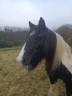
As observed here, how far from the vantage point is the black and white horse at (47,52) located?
2619 millimetres

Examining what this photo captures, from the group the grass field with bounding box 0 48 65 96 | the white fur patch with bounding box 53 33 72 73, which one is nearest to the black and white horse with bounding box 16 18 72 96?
the white fur patch with bounding box 53 33 72 73

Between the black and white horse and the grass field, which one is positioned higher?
the black and white horse

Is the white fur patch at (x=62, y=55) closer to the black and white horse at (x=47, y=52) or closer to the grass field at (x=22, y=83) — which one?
the black and white horse at (x=47, y=52)

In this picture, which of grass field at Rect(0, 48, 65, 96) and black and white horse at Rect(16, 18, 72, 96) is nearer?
black and white horse at Rect(16, 18, 72, 96)

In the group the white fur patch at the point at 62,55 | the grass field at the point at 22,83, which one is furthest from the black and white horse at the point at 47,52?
the grass field at the point at 22,83

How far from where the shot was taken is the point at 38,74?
4.71 m

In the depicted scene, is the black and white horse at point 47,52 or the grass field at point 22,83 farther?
the grass field at point 22,83

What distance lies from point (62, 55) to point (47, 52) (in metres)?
0.17

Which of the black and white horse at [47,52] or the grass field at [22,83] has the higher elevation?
the black and white horse at [47,52]

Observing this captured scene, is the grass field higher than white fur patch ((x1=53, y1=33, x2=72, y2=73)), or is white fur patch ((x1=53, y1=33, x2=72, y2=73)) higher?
white fur patch ((x1=53, y1=33, x2=72, y2=73))

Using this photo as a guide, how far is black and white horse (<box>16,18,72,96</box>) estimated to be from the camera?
2619 millimetres

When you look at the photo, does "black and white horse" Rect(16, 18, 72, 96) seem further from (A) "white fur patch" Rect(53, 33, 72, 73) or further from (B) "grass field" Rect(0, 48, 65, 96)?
(B) "grass field" Rect(0, 48, 65, 96)

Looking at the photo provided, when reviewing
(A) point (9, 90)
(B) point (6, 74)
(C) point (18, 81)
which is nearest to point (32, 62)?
(A) point (9, 90)

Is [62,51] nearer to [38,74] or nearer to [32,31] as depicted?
[32,31]
